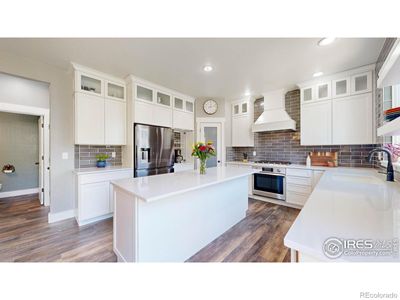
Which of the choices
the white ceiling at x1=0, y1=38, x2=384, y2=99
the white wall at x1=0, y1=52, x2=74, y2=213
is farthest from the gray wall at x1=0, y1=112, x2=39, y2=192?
the white ceiling at x1=0, y1=38, x2=384, y2=99

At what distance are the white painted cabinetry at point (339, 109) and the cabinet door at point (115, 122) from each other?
372 cm

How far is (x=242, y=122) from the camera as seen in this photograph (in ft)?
14.8

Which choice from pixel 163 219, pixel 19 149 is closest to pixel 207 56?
pixel 163 219

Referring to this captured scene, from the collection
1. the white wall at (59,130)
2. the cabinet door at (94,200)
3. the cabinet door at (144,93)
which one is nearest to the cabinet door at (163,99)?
the cabinet door at (144,93)

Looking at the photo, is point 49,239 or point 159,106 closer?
point 49,239

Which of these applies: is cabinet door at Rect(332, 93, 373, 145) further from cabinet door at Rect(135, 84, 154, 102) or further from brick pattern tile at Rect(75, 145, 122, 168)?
brick pattern tile at Rect(75, 145, 122, 168)

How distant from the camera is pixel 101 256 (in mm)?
1834

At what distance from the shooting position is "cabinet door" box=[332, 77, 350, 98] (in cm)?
287

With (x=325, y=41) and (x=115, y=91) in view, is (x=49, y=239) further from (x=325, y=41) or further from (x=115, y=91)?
(x=325, y=41)

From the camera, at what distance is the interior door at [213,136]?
14.8 ft

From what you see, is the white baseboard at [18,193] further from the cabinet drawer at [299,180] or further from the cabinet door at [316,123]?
the cabinet door at [316,123]

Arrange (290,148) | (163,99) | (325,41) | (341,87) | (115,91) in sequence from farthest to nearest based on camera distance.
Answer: (290,148), (163,99), (115,91), (341,87), (325,41)

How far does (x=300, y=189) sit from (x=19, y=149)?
6811 millimetres
